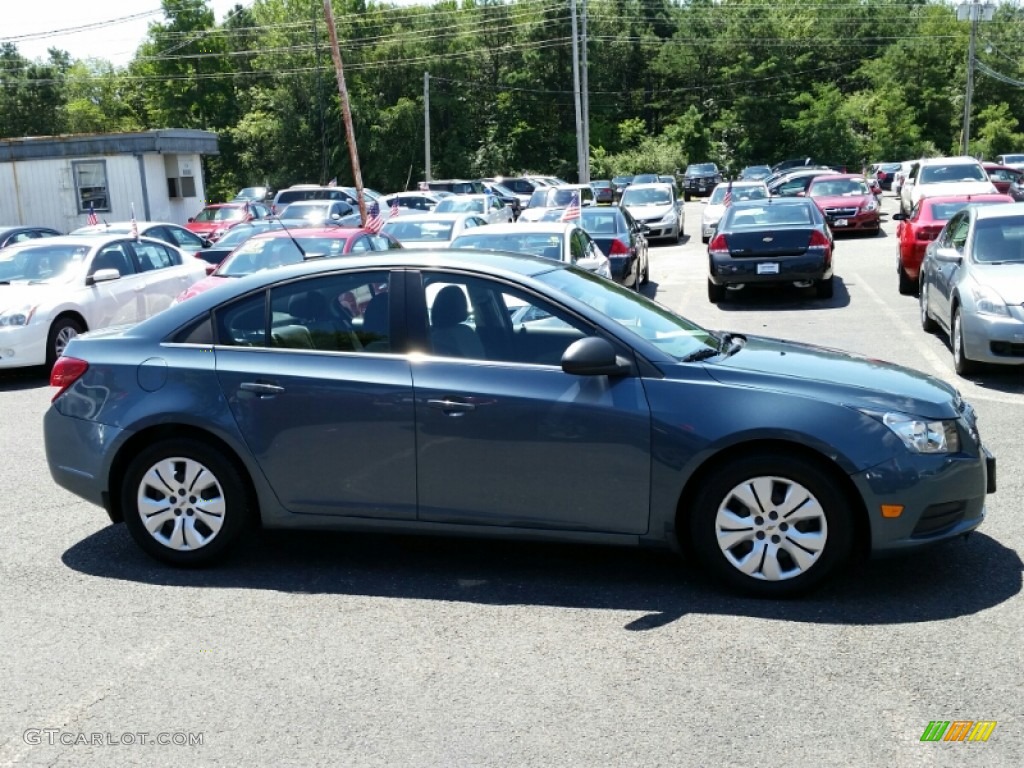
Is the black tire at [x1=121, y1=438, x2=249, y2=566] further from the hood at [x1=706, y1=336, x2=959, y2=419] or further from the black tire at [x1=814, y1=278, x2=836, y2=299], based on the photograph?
the black tire at [x1=814, y1=278, x2=836, y2=299]

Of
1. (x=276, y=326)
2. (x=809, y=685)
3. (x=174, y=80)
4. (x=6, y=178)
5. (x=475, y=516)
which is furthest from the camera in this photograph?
(x=174, y=80)

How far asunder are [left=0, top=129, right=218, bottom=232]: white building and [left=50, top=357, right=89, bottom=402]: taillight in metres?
29.8

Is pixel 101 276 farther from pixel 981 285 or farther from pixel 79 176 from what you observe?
Answer: pixel 79 176

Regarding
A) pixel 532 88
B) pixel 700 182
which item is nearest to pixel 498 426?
pixel 700 182

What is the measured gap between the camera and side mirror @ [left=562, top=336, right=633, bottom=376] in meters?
5.15

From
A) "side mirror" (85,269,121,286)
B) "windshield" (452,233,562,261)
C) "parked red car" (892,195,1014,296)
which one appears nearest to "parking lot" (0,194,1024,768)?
"side mirror" (85,269,121,286)

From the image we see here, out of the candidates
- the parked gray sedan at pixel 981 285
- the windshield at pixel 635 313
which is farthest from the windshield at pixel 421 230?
the windshield at pixel 635 313

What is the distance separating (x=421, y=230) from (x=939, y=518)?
586 inches

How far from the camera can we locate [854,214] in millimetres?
27312

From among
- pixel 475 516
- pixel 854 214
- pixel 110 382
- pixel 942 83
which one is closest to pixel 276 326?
pixel 110 382

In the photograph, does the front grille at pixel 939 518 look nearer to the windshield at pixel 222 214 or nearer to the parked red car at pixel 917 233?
the parked red car at pixel 917 233

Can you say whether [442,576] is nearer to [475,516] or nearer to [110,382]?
[475,516]

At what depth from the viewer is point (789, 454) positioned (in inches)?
200

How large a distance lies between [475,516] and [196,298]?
1926 mm
